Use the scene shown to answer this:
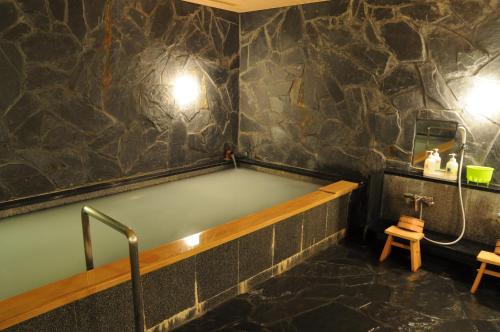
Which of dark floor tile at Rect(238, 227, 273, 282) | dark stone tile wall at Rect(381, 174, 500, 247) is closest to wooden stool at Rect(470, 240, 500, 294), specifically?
dark stone tile wall at Rect(381, 174, 500, 247)

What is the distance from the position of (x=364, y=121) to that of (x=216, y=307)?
2467mm

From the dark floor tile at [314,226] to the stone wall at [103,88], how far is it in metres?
1.99

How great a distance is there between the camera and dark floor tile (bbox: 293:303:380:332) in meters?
2.33

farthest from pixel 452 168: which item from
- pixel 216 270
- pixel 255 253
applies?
pixel 216 270

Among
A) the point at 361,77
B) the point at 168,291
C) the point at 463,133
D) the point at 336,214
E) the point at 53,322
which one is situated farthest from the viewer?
the point at 361,77

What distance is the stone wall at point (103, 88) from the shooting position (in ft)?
10.3

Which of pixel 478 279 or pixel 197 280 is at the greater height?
pixel 197 280

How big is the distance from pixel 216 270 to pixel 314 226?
1186 mm

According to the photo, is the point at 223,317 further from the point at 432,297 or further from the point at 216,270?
the point at 432,297

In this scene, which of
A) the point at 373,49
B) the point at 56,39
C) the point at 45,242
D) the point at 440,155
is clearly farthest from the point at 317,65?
the point at 45,242

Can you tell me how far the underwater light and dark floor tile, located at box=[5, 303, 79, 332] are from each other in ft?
11.1

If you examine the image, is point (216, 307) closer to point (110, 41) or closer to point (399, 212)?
point (399, 212)

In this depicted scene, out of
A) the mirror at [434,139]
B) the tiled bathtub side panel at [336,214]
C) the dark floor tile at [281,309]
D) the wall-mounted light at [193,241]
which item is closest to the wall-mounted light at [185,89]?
the tiled bathtub side panel at [336,214]

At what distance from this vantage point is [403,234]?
3.09 m
